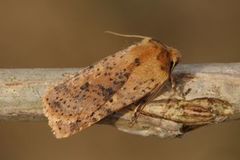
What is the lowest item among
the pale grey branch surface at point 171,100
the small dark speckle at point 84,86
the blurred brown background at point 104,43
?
the blurred brown background at point 104,43

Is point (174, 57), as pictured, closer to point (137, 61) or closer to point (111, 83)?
point (137, 61)

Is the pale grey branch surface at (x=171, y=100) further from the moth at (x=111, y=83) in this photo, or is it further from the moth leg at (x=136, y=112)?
the moth at (x=111, y=83)

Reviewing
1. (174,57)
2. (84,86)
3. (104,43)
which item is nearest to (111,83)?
(84,86)

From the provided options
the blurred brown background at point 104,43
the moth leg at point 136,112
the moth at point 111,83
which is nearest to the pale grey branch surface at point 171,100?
the moth leg at point 136,112

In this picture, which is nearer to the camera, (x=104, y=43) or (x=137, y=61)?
(x=137, y=61)

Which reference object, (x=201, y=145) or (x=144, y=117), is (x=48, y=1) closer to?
(x=201, y=145)

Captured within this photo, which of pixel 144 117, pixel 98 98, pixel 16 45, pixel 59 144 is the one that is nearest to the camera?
pixel 144 117

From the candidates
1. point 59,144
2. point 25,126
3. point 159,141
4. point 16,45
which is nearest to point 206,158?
point 159,141
